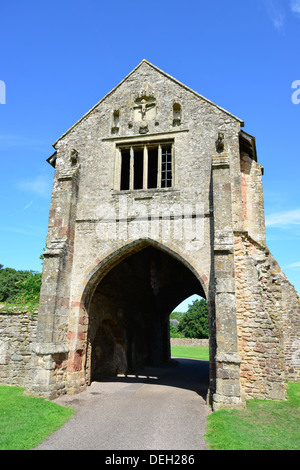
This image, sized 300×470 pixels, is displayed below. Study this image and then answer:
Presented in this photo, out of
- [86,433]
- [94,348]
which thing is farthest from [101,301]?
[86,433]

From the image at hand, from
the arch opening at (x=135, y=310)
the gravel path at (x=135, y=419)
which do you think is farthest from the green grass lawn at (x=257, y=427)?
the arch opening at (x=135, y=310)

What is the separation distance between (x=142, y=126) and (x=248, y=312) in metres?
6.97

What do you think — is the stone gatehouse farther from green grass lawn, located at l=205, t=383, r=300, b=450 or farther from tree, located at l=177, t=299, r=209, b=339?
tree, located at l=177, t=299, r=209, b=339

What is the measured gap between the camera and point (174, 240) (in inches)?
401

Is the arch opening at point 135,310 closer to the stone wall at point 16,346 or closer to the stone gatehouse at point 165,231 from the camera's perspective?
the stone gatehouse at point 165,231

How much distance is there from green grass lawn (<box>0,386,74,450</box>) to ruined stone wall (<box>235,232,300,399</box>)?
15.6 ft

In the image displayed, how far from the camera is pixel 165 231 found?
10375 mm

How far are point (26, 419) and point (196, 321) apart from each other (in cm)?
3873

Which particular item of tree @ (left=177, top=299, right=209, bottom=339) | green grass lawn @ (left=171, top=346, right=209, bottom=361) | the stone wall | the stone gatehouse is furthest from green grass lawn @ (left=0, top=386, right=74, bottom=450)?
tree @ (left=177, top=299, right=209, bottom=339)

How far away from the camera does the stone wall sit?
36.3ft
